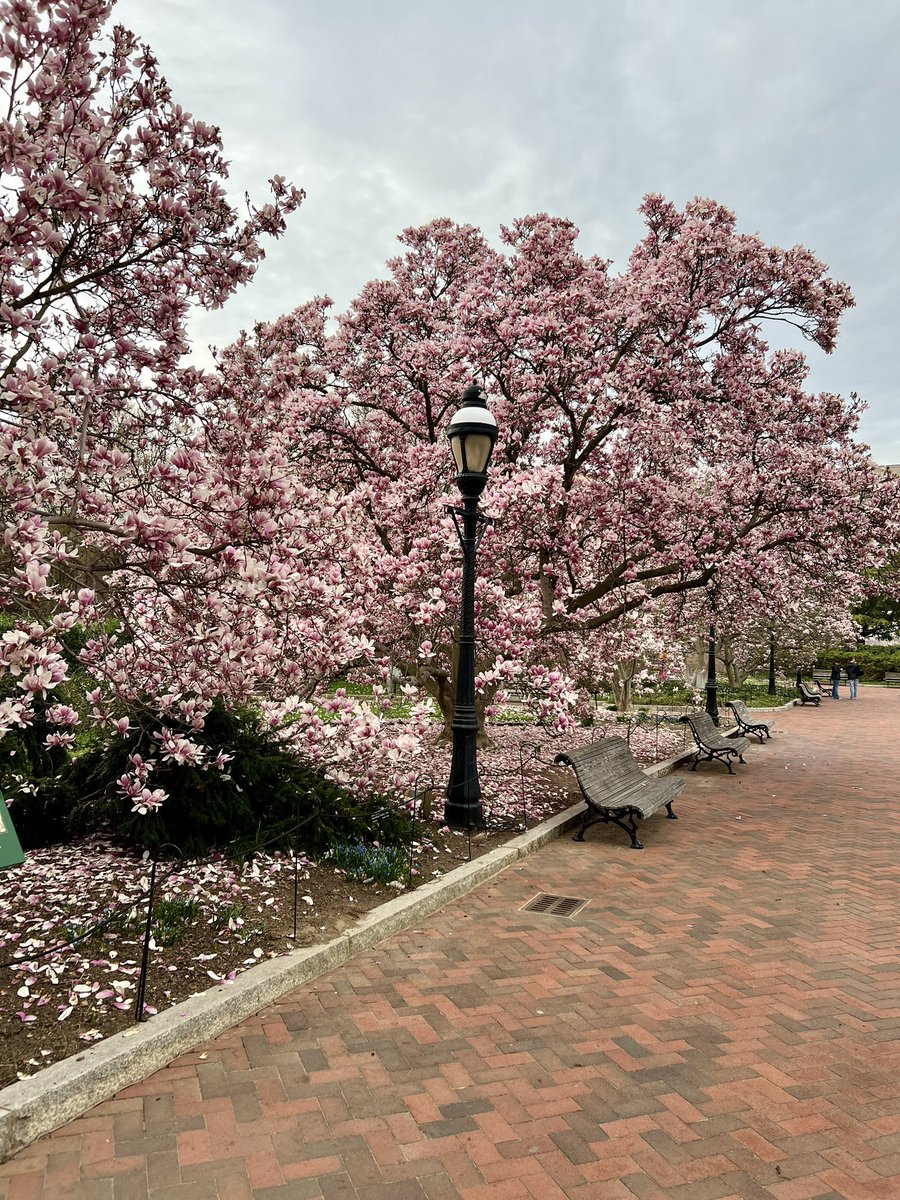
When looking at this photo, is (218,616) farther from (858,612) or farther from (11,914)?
(858,612)

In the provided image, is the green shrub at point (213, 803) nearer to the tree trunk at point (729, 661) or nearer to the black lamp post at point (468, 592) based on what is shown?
the black lamp post at point (468, 592)

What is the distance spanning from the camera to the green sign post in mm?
3197

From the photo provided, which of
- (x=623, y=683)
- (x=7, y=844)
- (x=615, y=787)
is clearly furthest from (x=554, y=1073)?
(x=623, y=683)

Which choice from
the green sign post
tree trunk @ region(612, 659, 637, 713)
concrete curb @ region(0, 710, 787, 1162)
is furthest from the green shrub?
tree trunk @ region(612, 659, 637, 713)

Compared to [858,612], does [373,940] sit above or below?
below

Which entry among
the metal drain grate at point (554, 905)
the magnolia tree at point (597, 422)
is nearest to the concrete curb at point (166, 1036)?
the metal drain grate at point (554, 905)

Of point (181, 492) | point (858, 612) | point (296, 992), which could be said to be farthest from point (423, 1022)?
point (858, 612)

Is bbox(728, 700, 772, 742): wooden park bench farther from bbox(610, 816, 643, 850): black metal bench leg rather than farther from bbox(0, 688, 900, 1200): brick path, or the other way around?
bbox(0, 688, 900, 1200): brick path

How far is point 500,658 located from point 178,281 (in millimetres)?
4745

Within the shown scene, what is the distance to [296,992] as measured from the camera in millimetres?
4125

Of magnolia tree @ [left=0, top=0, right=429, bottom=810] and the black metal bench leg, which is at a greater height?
magnolia tree @ [left=0, top=0, right=429, bottom=810]

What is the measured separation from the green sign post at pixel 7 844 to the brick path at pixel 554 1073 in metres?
1.07

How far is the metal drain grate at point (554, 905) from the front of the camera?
5.44m

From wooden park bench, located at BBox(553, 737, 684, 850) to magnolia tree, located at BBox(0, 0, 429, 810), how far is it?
3.47m
